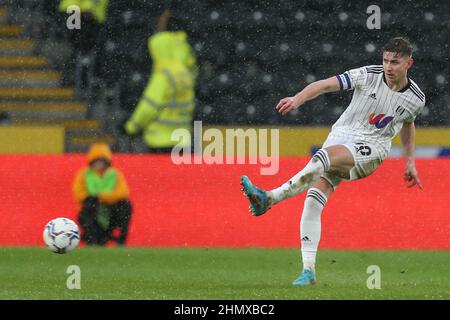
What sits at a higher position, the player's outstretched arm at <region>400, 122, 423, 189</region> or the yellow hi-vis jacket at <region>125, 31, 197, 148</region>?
the yellow hi-vis jacket at <region>125, 31, 197, 148</region>

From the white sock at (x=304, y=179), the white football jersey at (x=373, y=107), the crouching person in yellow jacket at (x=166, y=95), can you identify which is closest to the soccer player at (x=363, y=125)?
the white football jersey at (x=373, y=107)

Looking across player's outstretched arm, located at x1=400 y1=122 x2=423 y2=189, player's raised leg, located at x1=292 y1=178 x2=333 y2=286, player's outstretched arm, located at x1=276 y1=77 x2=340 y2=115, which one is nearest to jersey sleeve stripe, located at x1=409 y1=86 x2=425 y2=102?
player's outstretched arm, located at x1=400 y1=122 x2=423 y2=189

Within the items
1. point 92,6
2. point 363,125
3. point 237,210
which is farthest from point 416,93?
point 92,6

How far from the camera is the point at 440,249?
483 inches

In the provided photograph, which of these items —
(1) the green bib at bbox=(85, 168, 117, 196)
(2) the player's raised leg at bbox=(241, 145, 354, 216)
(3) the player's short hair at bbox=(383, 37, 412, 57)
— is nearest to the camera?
(2) the player's raised leg at bbox=(241, 145, 354, 216)

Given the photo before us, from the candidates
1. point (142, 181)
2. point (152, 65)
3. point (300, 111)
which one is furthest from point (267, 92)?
point (142, 181)

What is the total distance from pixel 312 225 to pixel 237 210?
13.3 feet

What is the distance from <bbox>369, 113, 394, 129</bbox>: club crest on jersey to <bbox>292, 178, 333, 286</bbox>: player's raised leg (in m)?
0.52

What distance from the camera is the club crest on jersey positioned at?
834 centimetres

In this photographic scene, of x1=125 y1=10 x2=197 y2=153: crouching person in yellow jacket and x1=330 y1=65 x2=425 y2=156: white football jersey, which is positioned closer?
x1=330 y1=65 x2=425 y2=156: white football jersey

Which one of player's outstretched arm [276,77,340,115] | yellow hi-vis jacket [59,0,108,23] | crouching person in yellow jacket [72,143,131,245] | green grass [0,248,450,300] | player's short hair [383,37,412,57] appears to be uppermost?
yellow hi-vis jacket [59,0,108,23]

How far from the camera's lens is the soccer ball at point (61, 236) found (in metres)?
9.34

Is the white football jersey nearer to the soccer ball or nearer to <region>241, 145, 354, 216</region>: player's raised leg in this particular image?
<region>241, 145, 354, 216</region>: player's raised leg

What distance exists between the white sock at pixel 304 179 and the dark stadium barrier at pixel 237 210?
172 inches
